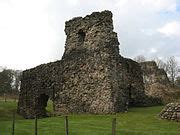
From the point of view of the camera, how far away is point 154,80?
42.2m

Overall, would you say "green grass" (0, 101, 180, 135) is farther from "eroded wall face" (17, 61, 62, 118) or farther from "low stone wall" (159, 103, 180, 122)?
"eroded wall face" (17, 61, 62, 118)

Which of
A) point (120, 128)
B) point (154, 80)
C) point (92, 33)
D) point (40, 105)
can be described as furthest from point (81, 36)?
point (154, 80)

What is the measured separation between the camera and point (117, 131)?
1590cm

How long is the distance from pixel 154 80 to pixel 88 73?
1881 cm

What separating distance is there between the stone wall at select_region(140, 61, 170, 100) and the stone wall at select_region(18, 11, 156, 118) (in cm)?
1442

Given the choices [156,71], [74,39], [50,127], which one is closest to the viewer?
[50,127]

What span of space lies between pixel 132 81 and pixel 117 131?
1523 cm

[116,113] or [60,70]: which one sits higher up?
[60,70]

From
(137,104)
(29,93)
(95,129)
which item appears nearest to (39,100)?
(29,93)

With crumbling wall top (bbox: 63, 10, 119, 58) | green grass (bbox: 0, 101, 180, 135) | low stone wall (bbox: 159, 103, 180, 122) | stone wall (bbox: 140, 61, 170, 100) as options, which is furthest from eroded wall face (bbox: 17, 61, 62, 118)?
stone wall (bbox: 140, 61, 170, 100)

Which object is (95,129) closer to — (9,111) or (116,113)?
(116,113)

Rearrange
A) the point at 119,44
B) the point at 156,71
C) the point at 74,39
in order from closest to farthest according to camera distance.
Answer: the point at 119,44 < the point at 74,39 < the point at 156,71

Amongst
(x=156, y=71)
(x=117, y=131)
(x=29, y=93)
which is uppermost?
(x=156, y=71)

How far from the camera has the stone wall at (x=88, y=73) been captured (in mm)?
23875
